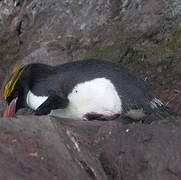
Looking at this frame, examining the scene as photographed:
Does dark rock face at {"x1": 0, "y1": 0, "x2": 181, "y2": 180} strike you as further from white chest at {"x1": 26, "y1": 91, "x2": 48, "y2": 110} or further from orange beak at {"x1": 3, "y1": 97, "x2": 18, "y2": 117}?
white chest at {"x1": 26, "y1": 91, "x2": 48, "y2": 110}

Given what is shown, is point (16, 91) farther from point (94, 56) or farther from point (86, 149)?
point (94, 56)

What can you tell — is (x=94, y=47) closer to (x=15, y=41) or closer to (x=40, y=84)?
(x=15, y=41)

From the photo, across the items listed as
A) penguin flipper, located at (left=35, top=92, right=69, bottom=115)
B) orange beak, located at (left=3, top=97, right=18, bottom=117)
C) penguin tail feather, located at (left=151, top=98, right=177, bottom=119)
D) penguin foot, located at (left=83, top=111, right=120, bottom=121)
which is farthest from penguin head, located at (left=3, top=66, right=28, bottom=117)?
penguin tail feather, located at (left=151, top=98, right=177, bottom=119)

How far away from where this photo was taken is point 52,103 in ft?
12.9

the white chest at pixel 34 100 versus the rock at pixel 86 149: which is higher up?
the rock at pixel 86 149

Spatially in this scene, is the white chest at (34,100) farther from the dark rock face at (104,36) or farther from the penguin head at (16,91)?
the dark rock face at (104,36)

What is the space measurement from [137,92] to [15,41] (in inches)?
113

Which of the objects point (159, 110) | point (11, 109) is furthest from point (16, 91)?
point (159, 110)

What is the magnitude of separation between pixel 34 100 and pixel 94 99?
1.64 ft

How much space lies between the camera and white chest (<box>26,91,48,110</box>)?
13.5 ft

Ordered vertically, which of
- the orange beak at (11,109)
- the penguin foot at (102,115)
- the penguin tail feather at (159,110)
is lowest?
the orange beak at (11,109)

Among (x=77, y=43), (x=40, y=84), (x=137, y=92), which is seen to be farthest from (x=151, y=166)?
(x=77, y=43)

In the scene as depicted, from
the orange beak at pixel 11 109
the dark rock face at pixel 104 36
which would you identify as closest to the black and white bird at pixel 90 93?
the orange beak at pixel 11 109

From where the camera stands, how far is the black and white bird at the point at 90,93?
3.91 metres
